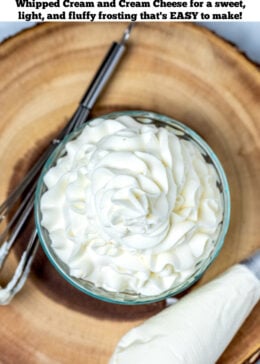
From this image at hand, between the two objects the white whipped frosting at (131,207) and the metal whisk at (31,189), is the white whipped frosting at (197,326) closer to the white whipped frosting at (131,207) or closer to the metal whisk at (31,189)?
the white whipped frosting at (131,207)

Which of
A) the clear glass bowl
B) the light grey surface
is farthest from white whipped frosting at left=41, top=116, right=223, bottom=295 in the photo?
the light grey surface

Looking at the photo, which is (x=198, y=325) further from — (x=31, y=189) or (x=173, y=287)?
(x=31, y=189)

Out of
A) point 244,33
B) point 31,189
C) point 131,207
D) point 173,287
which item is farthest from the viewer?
point 244,33

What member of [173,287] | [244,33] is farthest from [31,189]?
[244,33]

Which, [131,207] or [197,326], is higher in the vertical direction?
[131,207]

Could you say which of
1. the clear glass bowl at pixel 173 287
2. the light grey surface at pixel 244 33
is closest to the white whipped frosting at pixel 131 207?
the clear glass bowl at pixel 173 287

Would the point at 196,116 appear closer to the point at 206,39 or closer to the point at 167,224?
the point at 206,39
